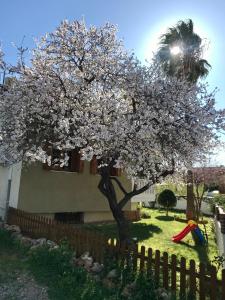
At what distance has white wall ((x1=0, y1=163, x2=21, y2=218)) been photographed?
44.8 ft

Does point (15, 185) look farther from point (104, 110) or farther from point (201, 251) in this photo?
point (201, 251)

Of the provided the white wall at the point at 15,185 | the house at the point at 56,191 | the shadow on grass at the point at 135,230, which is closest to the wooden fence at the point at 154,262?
the white wall at the point at 15,185

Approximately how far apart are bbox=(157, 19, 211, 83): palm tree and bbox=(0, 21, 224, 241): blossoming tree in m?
5.79

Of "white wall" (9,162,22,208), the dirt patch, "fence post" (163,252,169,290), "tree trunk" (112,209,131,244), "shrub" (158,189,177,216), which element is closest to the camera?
the dirt patch

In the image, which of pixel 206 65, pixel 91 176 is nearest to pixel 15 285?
pixel 91 176

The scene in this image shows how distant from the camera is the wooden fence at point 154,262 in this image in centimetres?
607

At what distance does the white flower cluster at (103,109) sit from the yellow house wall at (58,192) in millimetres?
2528

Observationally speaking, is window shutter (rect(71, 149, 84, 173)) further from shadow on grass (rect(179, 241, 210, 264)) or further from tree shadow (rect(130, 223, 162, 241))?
shadow on grass (rect(179, 241, 210, 264))

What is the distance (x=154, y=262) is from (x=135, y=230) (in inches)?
330

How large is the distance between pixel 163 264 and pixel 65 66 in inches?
285

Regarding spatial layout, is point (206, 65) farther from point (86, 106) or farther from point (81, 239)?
point (81, 239)

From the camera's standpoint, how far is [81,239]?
8.85m

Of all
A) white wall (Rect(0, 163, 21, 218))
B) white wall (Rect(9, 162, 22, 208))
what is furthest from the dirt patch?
white wall (Rect(0, 163, 21, 218))

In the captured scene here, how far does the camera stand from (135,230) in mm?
15227
